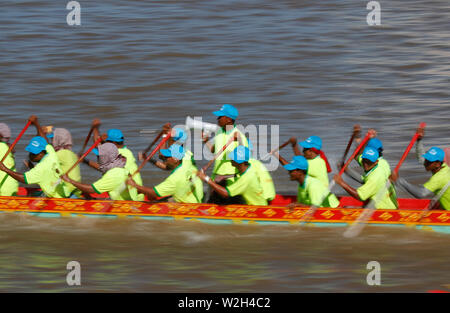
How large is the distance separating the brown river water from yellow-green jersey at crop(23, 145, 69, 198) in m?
0.61

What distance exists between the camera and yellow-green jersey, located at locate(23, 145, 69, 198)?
41.6 feet

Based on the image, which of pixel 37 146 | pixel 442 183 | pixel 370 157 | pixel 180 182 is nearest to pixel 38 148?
pixel 37 146

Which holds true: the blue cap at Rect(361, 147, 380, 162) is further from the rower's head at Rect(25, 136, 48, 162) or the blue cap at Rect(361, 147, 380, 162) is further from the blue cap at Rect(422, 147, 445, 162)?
the rower's head at Rect(25, 136, 48, 162)

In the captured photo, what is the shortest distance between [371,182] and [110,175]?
4133 millimetres

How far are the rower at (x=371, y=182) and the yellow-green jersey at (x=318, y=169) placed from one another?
67 centimetres

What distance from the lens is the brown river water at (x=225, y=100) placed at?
445 inches

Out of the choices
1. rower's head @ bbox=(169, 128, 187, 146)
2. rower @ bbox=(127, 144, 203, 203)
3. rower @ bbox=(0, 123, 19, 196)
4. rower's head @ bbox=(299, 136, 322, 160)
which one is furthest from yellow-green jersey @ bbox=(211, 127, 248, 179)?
rower @ bbox=(0, 123, 19, 196)

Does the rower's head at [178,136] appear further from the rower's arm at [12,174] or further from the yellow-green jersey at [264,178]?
the rower's arm at [12,174]

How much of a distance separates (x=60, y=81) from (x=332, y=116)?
314 inches

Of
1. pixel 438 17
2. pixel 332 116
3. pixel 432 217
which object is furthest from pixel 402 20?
pixel 432 217

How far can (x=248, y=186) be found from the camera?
12.0 m

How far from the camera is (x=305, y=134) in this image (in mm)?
19266

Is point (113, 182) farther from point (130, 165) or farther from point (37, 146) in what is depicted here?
point (37, 146)
